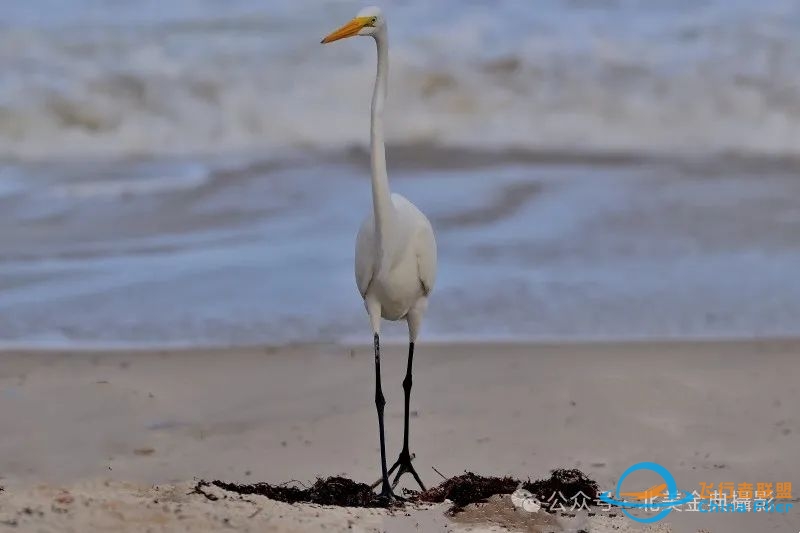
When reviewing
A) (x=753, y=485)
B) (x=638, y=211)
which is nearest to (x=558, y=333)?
(x=753, y=485)

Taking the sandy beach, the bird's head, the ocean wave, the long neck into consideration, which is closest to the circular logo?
the sandy beach

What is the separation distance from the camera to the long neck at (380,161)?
3270 millimetres

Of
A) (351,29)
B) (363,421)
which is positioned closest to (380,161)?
(351,29)

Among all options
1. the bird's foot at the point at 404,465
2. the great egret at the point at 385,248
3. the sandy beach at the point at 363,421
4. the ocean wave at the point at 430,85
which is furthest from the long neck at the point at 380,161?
the ocean wave at the point at 430,85

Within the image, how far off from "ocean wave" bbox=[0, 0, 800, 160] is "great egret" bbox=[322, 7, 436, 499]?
217 inches

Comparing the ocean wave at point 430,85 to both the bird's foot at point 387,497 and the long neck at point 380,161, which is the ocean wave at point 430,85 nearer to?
the long neck at point 380,161

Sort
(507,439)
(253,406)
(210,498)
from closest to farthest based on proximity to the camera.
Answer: (210,498) < (507,439) < (253,406)

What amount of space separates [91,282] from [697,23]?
7.10m

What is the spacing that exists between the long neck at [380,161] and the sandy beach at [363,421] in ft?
2.53

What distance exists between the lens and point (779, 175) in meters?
7.82

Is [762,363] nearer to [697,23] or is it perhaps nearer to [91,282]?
[91,282]

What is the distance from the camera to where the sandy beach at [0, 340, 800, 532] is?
3277 mm

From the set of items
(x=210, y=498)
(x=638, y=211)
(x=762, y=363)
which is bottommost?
(x=210, y=498)

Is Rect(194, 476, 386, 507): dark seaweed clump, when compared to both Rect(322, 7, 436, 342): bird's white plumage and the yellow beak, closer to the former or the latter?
Rect(322, 7, 436, 342): bird's white plumage
